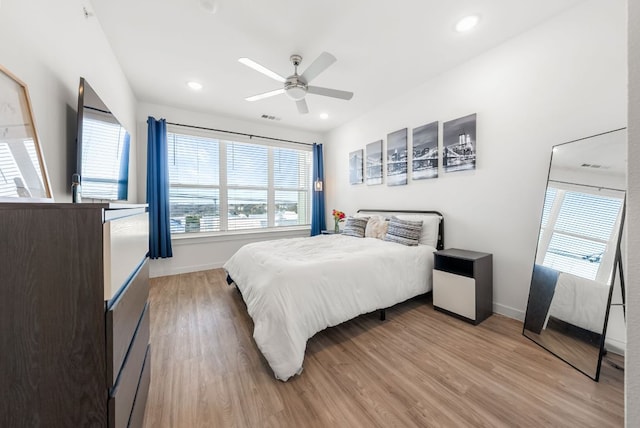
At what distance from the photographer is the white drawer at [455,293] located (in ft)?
7.37

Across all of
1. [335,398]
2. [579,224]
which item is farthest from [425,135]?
[335,398]

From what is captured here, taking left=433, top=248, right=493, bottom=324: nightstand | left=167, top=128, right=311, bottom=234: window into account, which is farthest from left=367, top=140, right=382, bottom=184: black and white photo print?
left=433, top=248, right=493, bottom=324: nightstand

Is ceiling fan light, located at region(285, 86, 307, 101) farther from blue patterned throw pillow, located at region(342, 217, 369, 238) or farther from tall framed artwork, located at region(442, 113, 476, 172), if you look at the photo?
blue patterned throw pillow, located at region(342, 217, 369, 238)

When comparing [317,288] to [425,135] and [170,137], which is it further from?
[170,137]

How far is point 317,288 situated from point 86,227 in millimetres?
1463

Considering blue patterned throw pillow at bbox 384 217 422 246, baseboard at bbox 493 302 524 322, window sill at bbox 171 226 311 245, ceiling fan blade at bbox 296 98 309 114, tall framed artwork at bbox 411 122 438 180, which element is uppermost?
ceiling fan blade at bbox 296 98 309 114

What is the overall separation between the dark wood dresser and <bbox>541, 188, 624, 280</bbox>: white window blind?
2.78 m

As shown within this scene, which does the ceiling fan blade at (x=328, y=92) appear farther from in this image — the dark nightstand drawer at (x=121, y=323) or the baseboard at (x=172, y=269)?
the baseboard at (x=172, y=269)

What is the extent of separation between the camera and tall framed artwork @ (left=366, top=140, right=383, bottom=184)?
381cm

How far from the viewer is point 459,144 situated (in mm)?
2717

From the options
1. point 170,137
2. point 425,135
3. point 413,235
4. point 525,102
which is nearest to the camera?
point 525,102

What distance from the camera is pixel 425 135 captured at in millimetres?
3076

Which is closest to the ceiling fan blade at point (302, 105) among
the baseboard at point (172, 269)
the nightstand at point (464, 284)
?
the nightstand at point (464, 284)

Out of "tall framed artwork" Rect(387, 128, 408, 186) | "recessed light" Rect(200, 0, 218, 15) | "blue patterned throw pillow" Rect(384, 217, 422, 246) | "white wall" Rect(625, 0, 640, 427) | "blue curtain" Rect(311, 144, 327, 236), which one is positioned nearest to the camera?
"white wall" Rect(625, 0, 640, 427)
